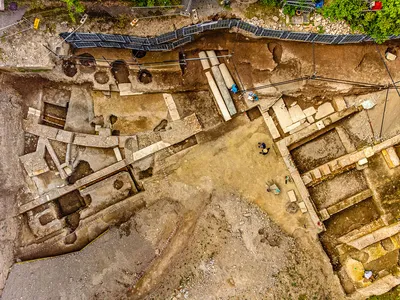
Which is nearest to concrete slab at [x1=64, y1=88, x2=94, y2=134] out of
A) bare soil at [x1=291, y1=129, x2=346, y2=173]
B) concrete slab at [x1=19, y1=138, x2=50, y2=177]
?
concrete slab at [x1=19, y1=138, x2=50, y2=177]

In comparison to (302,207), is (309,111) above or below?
above

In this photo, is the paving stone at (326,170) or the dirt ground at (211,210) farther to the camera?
the paving stone at (326,170)

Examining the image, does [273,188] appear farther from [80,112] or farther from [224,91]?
[80,112]

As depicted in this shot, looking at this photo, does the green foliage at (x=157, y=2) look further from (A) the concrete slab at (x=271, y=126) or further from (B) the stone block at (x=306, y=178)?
(B) the stone block at (x=306, y=178)

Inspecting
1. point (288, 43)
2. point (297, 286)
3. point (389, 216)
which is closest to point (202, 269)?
point (297, 286)

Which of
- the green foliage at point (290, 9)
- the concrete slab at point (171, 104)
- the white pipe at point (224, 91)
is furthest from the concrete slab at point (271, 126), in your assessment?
the green foliage at point (290, 9)

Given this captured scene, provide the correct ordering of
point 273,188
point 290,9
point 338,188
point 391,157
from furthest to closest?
point 338,188, point 273,188, point 391,157, point 290,9

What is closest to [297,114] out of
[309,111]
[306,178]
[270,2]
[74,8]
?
[309,111]

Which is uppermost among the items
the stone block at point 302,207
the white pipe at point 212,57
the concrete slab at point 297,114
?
the white pipe at point 212,57
